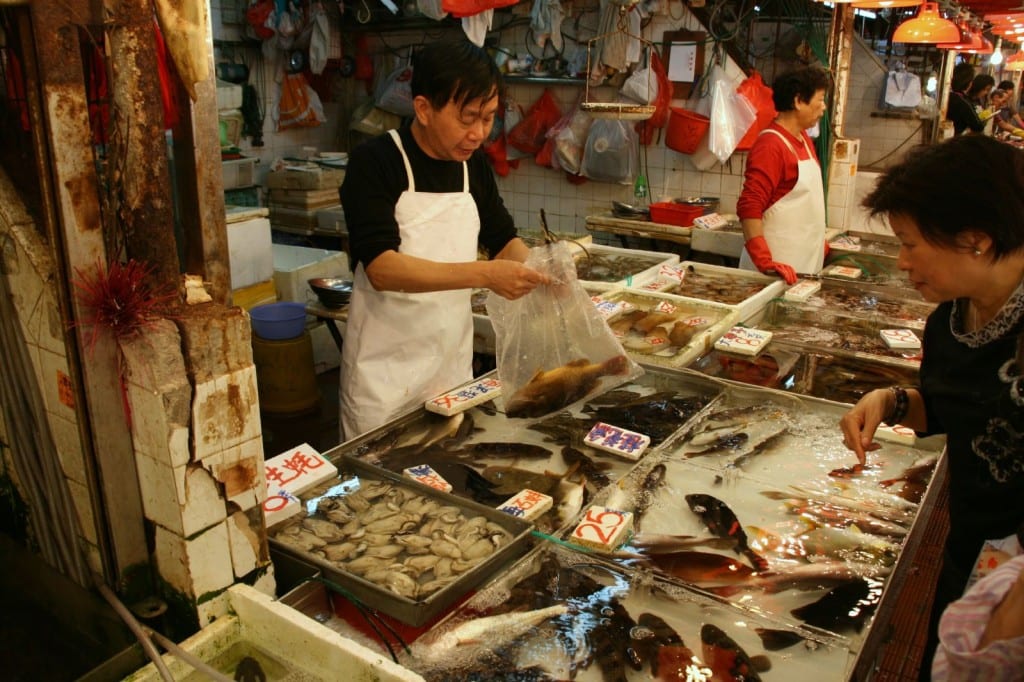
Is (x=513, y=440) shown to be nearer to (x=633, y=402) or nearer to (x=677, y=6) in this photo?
(x=633, y=402)

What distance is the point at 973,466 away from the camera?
1.86 m

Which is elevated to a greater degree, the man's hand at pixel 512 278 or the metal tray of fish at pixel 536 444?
the man's hand at pixel 512 278

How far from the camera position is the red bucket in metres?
7.62

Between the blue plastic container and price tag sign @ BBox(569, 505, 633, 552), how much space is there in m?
3.68

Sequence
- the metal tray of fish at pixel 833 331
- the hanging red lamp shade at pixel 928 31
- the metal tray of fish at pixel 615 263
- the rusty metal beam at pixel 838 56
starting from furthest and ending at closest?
the rusty metal beam at pixel 838 56, the hanging red lamp shade at pixel 928 31, the metal tray of fish at pixel 615 263, the metal tray of fish at pixel 833 331

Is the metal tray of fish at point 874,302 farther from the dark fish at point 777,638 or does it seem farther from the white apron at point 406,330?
the dark fish at point 777,638

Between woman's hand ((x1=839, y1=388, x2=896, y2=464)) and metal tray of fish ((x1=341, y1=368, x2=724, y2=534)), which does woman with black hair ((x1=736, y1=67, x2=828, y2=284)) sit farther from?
woman's hand ((x1=839, y1=388, x2=896, y2=464))

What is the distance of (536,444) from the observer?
2727mm

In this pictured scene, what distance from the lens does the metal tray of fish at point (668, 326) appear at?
3.53 m

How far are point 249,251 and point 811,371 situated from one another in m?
3.98

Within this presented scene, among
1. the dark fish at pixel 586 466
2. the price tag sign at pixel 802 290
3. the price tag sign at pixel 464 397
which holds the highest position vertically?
the price tag sign at pixel 802 290

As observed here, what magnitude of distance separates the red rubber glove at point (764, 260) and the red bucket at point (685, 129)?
3.05m

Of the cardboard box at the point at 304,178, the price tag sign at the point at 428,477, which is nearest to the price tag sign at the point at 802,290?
the price tag sign at the point at 428,477

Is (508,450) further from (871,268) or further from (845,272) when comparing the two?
(871,268)
